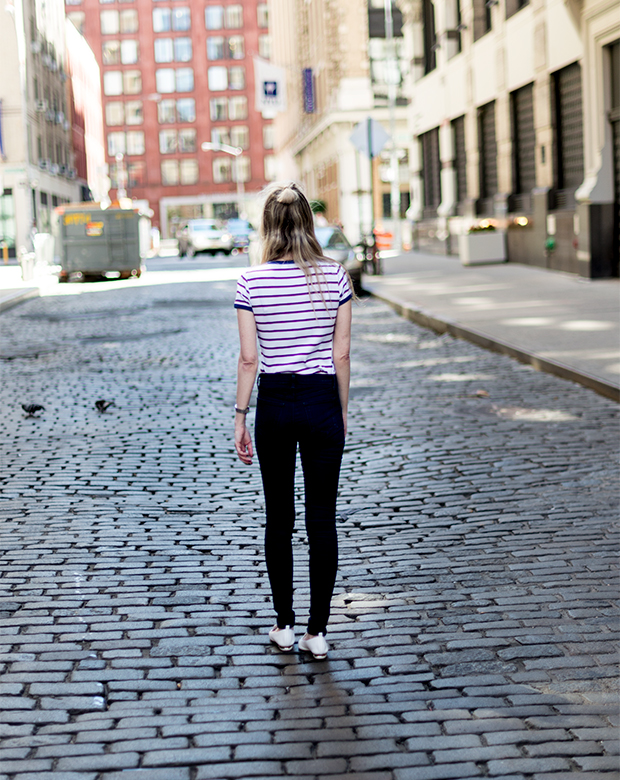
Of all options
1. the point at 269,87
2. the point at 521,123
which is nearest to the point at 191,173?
the point at 269,87

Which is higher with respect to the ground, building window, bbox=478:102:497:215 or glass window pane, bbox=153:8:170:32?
glass window pane, bbox=153:8:170:32

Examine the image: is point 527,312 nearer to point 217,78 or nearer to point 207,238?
point 207,238

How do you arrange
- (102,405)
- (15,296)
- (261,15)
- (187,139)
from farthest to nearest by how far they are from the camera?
(261,15) < (187,139) < (15,296) < (102,405)

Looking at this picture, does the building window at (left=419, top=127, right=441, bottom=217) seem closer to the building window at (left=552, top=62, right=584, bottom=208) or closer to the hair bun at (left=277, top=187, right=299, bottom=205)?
the building window at (left=552, top=62, right=584, bottom=208)

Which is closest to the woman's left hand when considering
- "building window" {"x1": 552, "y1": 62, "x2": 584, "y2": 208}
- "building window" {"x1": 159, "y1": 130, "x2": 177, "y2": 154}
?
"building window" {"x1": 552, "y1": 62, "x2": 584, "y2": 208}

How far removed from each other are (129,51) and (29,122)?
58852 millimetres

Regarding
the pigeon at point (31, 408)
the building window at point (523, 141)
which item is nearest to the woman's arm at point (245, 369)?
the pigeon at point (31, 408)

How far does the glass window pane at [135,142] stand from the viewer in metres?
113

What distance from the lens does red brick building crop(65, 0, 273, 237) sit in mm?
112188

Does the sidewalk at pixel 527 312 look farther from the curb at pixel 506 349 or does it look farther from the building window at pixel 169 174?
the building window at pixel 169 174

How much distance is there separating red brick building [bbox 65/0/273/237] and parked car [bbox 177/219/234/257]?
189 ft

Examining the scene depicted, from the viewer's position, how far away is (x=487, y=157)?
31594mm

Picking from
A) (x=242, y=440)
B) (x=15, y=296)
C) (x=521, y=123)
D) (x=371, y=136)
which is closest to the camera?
(x=242, y=440)

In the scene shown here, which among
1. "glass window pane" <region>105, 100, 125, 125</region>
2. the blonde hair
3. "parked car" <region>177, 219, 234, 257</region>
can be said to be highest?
"glass window pane" <region>105, 100, 125, 125</region>
